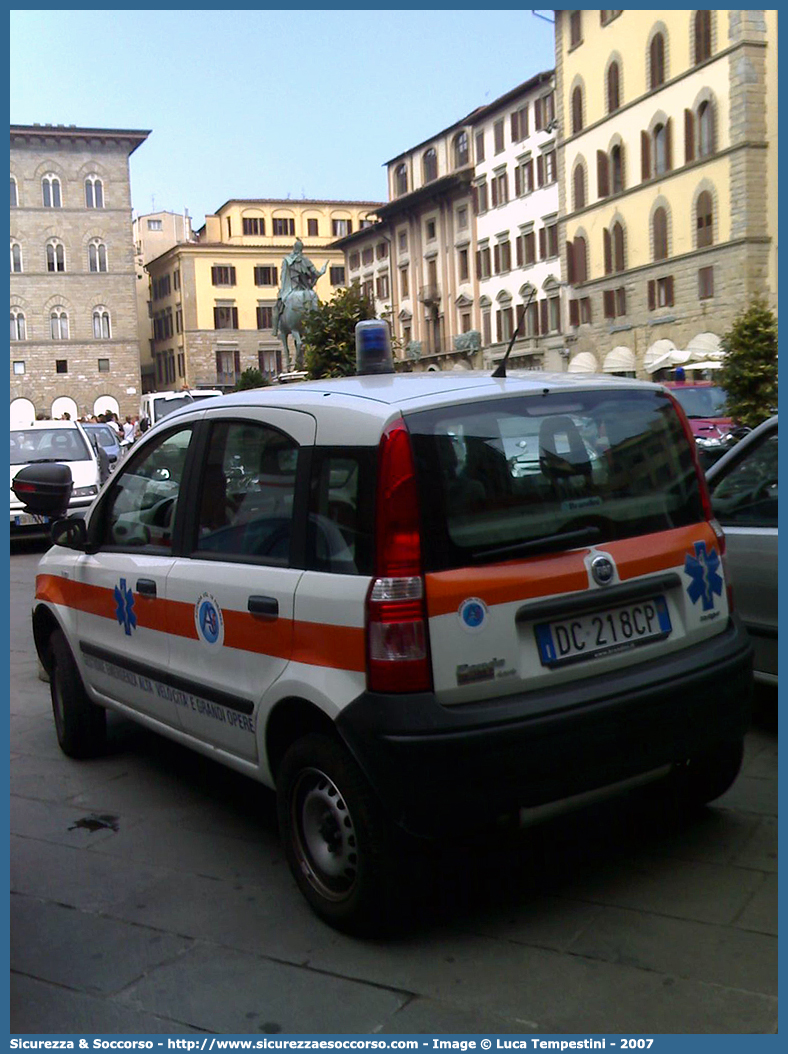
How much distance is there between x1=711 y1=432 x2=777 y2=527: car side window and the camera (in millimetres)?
5898

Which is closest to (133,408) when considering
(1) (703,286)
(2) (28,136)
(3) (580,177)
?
(2) (28,136)

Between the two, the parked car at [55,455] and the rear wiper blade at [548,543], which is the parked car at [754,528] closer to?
the rear wiper blade at [548,543]

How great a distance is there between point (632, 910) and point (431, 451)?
150 centimetres

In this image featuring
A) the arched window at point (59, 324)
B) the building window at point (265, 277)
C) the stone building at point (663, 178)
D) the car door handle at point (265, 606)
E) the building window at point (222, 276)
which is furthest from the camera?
the building window at point (265, 277)

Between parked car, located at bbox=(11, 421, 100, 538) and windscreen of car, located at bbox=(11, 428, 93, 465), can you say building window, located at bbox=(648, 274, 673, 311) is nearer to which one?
parked car, located at bbox=(11, 421, 100, 538)

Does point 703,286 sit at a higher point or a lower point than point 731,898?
higher

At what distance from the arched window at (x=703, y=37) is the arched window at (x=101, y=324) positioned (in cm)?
5429

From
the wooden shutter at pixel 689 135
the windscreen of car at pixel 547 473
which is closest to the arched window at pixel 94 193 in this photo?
the wooden shutter at pixel 689 135

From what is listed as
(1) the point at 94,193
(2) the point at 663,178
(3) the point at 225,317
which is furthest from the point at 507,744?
(3) the point at 225,317

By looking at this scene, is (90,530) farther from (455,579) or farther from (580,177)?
(580,177)

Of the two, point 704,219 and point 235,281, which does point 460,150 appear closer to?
point 704,219

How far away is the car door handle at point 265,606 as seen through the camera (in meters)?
4.07

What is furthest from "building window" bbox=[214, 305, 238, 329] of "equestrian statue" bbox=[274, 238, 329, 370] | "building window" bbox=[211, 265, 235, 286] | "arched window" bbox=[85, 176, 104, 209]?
"equestrian statue" bbox=[274, 238, 329, 370]

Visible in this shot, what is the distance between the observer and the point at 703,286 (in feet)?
133
